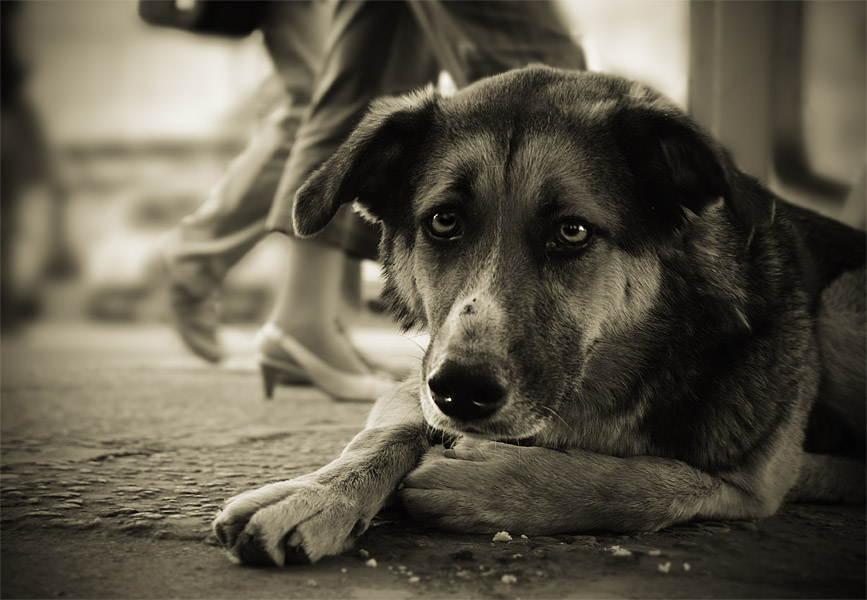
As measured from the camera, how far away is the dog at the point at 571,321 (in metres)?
2.14

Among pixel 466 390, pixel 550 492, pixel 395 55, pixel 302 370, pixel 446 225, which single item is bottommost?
pixel 302 370

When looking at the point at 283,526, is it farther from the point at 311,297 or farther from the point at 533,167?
the point at 311,297

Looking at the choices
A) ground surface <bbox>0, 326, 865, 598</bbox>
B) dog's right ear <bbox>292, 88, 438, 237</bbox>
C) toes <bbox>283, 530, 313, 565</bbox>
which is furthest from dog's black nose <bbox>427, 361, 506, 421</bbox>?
dog's right ear <bbox>292, 88, 438, 237</bbox>

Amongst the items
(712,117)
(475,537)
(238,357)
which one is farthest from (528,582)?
(238,357)

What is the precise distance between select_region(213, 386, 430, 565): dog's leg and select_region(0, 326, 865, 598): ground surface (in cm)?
5

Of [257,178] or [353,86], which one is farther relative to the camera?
[257,178]

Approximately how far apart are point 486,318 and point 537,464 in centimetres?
45

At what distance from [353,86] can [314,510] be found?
2.57m

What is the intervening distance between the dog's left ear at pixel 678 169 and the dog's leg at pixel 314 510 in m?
1.06

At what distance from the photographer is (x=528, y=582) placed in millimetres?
1816

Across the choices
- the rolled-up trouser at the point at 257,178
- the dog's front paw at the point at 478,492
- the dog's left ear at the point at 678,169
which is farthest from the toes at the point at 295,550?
the rolled-up trouser at the point at 257,178

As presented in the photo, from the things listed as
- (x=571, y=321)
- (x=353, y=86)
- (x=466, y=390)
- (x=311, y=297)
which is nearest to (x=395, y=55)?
(x=353, y=86)

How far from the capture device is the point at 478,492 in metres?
2.17

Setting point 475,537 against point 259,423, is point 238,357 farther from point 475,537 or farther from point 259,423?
point 475,537
